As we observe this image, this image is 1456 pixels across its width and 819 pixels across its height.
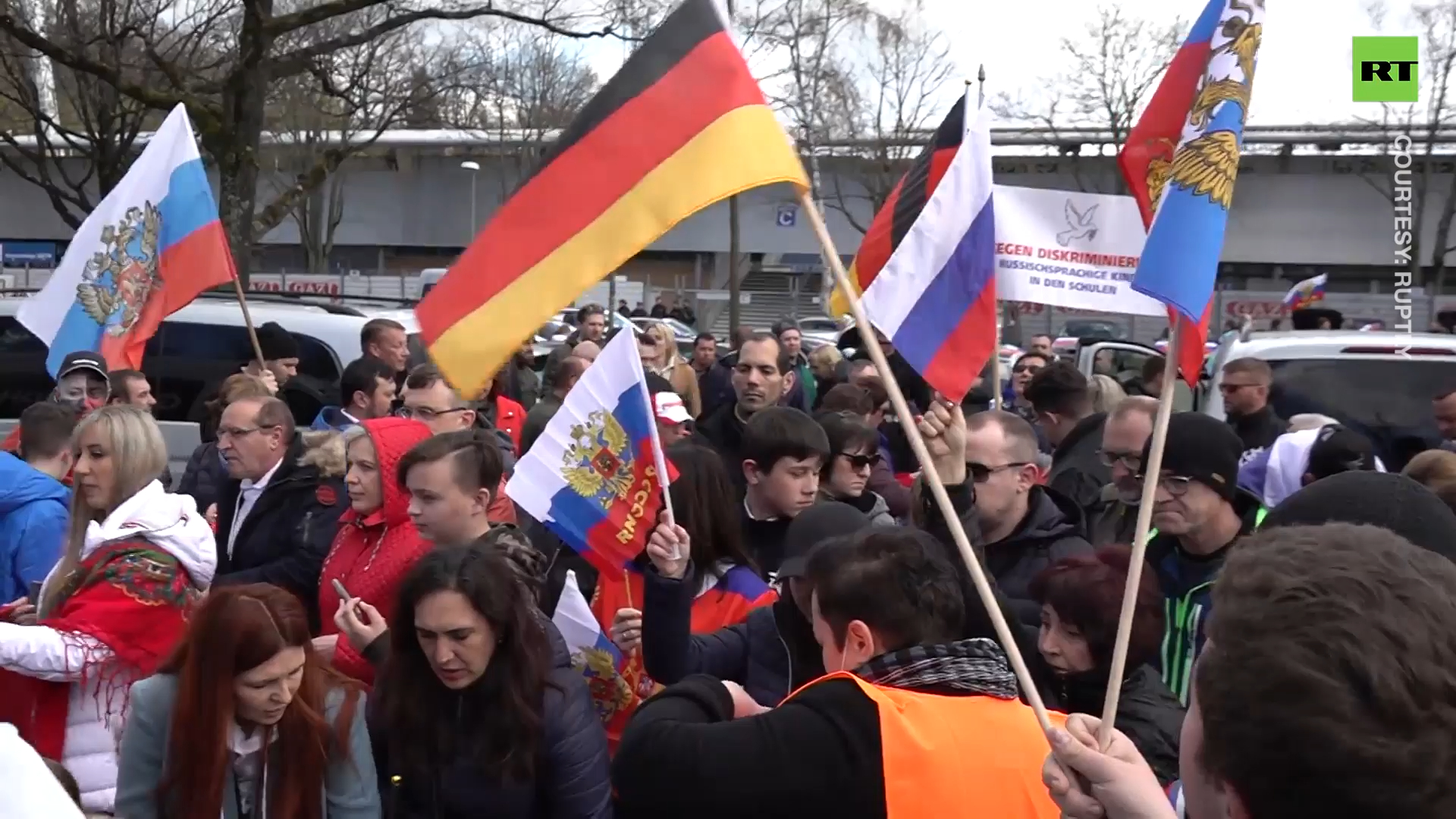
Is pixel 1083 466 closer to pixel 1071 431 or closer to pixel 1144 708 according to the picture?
pixel 1071 431

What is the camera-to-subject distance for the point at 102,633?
3.45 m

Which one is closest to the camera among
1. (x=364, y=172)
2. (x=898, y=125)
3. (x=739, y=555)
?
(x=739, y=555)

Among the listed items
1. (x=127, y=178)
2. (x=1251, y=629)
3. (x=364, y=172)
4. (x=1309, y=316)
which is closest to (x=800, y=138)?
(x=364, y=172)

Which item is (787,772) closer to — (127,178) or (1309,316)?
(127,178)

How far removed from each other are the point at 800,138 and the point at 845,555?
120ft

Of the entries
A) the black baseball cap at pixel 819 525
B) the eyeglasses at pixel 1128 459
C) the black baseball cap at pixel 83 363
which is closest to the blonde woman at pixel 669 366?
the black baseball cap at pixel 83 363

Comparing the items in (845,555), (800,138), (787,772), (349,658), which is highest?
(800,138)

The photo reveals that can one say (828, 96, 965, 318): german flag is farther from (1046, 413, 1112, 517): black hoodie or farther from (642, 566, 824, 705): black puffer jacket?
(642, 566, 824, 705): black puffer jacket

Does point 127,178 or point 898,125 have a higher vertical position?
point 898,125

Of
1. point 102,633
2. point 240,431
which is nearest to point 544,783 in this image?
point 102,633

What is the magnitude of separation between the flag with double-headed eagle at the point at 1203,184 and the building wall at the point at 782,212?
40.9 metres

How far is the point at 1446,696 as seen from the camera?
1.27m

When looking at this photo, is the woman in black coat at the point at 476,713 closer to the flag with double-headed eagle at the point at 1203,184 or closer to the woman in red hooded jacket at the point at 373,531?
the woman in red hooded jacket at the point at 373,531

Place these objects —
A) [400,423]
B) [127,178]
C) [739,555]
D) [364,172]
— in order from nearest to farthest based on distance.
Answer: [739,555]
[400,423]
[127,178]
[364,172]
